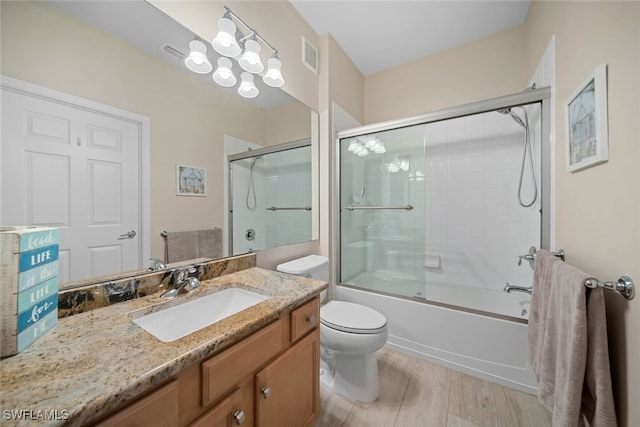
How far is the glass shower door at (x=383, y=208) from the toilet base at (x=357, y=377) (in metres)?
0.85

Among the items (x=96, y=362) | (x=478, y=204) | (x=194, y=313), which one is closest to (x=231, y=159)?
(x=194, y=313)

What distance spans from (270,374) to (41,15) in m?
1.40

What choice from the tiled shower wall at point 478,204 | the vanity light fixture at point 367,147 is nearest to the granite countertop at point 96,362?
the vanity light fixture at point 367,147

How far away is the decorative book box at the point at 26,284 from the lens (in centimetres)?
54

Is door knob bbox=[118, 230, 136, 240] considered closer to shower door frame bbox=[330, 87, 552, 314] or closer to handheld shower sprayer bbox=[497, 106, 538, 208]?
shower door frame bbox=[330, 87, 552, 314]

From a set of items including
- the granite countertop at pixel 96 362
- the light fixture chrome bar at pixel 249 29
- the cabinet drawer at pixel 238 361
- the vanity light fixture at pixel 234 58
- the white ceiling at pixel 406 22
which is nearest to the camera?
the granite countertop at pixel 96 362

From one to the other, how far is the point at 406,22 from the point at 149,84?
2.04 metres

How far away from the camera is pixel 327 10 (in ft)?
6.12

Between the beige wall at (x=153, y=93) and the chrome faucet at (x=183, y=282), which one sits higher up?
the beige wall at (x=153, y=93)

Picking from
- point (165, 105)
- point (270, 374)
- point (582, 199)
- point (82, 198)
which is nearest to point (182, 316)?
point (270, 374)

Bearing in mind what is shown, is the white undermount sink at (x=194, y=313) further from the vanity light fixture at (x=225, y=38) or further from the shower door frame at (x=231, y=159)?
the vanity light fixture at (x=225, y=38)

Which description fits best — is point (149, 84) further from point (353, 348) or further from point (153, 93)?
point (353, 348)

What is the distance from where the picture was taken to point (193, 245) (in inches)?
46.3

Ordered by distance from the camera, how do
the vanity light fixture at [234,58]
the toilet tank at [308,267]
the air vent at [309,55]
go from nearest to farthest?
the vanity light fixture at [234,58], the toilet tank at [308,267], the air vent at [309,55]
